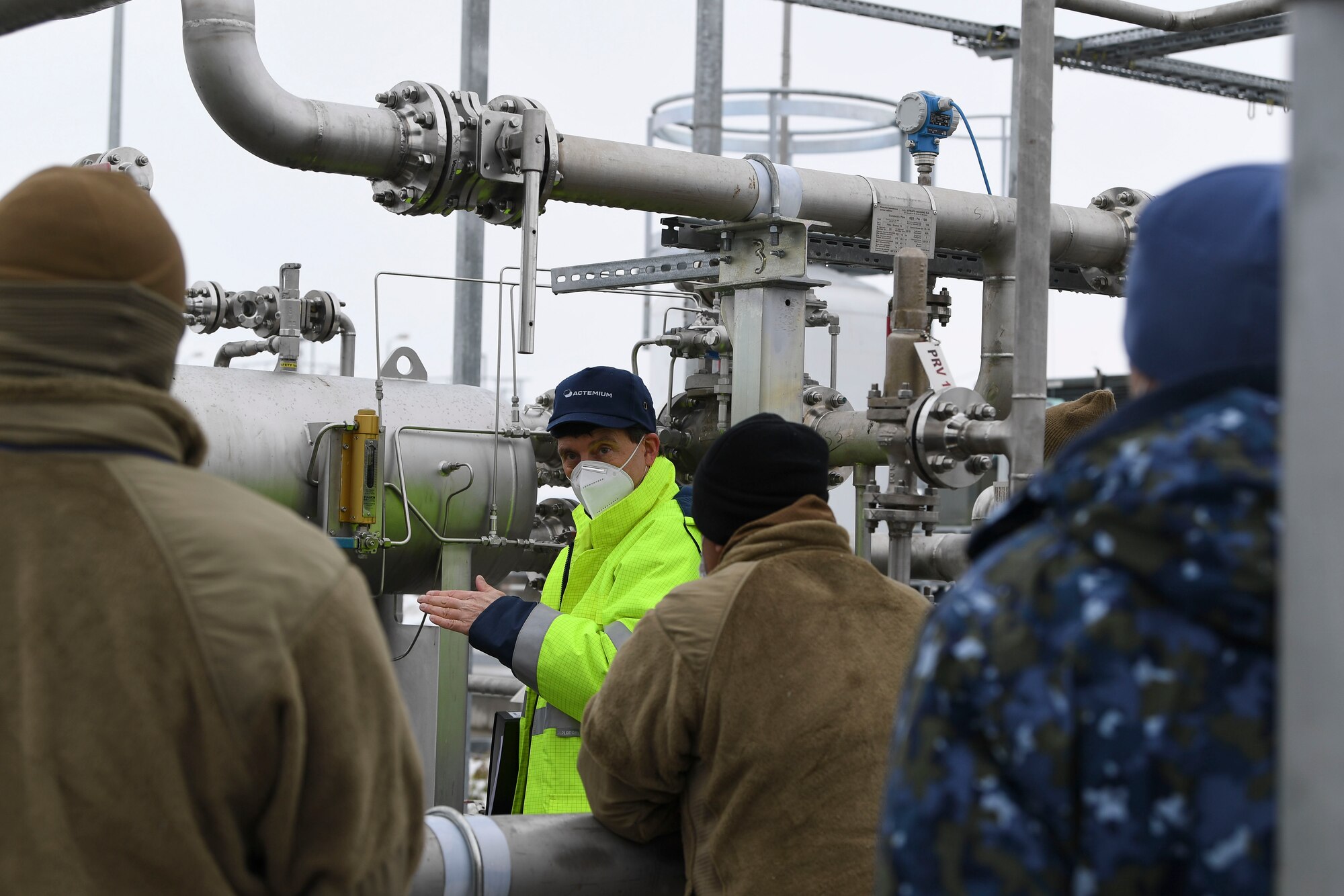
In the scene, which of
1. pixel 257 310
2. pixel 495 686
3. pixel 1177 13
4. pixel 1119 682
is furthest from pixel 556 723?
pixel 495 686

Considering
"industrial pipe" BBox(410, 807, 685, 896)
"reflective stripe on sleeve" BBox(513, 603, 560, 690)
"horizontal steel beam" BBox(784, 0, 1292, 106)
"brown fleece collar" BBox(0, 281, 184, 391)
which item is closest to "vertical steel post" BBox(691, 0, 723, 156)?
"horizontal steel beam" BBox(784, 0, 1292, 106)

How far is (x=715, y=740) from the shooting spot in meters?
2.51

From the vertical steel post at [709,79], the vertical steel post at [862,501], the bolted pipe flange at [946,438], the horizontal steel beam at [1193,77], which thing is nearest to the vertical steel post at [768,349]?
the bolted pipe flange at [946,438]

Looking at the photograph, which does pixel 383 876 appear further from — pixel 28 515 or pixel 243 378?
pixel 243 378

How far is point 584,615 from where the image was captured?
3.60 m

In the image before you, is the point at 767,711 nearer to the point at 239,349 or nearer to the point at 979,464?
the point at 979,464

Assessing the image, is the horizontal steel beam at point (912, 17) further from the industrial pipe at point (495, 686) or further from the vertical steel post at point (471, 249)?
the industrial pipe at point (495, 686)

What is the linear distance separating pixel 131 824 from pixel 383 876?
0.29m

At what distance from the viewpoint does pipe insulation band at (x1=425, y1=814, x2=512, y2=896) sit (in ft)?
8.75

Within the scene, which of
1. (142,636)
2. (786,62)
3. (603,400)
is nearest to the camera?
(142,636)

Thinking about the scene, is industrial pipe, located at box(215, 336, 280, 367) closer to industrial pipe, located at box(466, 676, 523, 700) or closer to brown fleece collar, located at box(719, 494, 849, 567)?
industrial pipe, located at box(466, 676, 523, 700)

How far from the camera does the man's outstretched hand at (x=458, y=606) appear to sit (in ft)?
11.6

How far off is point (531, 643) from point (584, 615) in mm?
357

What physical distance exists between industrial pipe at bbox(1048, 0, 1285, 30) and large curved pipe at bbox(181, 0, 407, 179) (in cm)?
214
